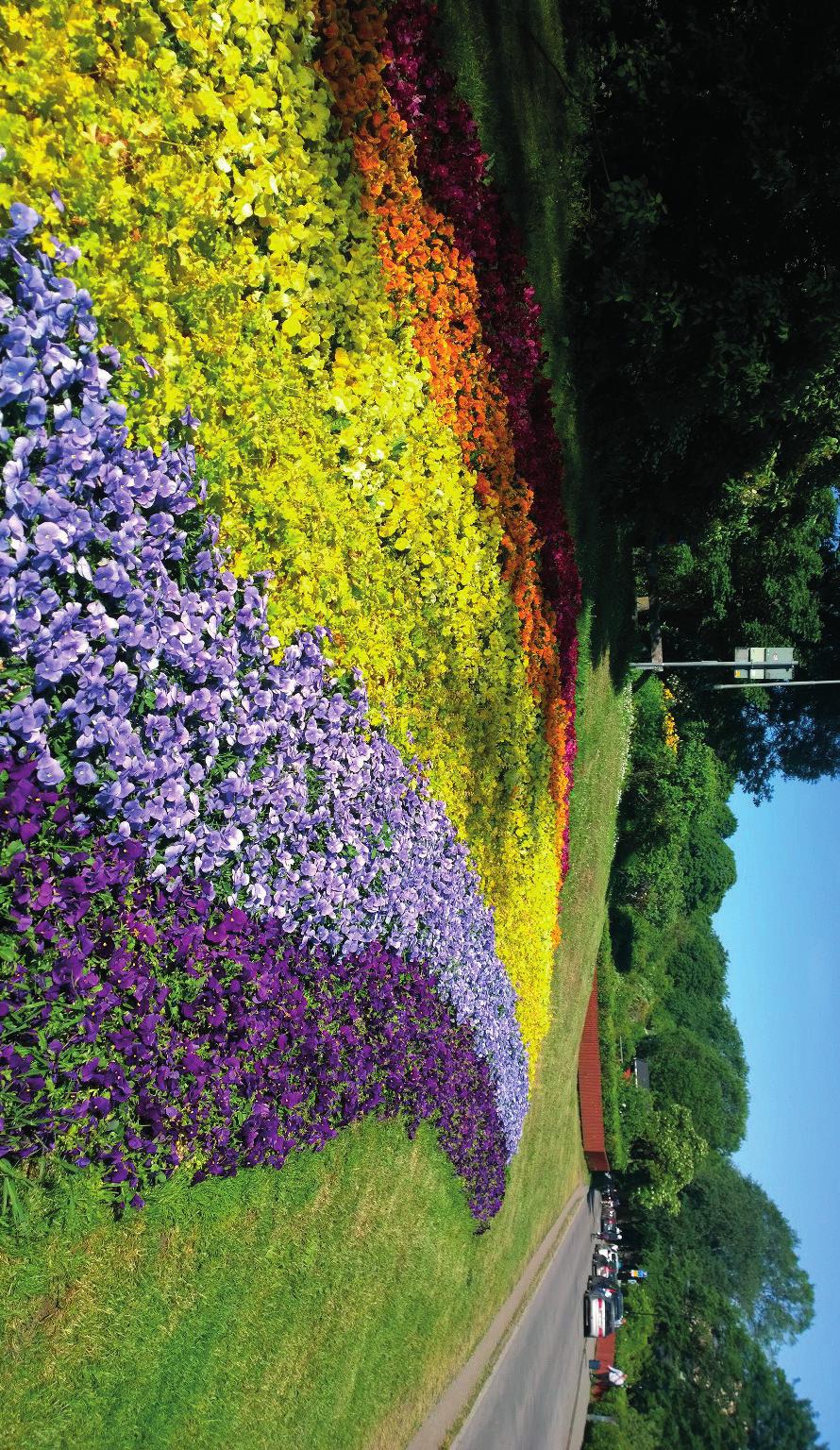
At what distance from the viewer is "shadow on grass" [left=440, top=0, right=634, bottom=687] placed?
34.0ft

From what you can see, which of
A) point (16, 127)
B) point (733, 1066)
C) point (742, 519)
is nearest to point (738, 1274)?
point (733, 1066)

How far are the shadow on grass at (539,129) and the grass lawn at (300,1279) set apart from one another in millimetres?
31

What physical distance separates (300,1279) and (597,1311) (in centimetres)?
2421

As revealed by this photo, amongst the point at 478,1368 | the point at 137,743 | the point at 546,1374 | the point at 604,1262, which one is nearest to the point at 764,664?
the point at 478,1368

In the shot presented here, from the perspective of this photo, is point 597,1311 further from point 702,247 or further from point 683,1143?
point 702,247

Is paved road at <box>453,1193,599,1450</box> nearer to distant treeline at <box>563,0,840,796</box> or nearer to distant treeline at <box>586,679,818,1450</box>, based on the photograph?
distant treeline at <box>586,679,818,1450</box>

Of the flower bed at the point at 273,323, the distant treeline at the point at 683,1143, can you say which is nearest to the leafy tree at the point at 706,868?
the distant treeline at the point at 683,1143

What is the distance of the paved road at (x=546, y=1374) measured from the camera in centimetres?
1233

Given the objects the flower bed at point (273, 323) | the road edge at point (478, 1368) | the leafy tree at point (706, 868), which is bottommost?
the road edge at point (478, 1368)

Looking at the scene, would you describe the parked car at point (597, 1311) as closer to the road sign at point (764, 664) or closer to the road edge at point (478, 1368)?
the road edge at point (478, 1368)

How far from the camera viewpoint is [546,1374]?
Answer: 60.2 feet

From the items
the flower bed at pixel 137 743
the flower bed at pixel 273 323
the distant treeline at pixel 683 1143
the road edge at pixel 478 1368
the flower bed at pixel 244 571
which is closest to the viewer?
the flower bed at pixel 137 743

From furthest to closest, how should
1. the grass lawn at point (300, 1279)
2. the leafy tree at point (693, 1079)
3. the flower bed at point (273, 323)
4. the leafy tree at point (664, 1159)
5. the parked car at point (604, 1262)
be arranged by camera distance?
the leafy tree at point (693, 1079) < the leafy tree at point (664, 1159) < the parked car at point (604, 1262) < the flower bed at point (273, 323) < the grass lawn at point (300, 1279)

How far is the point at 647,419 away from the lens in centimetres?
1297
